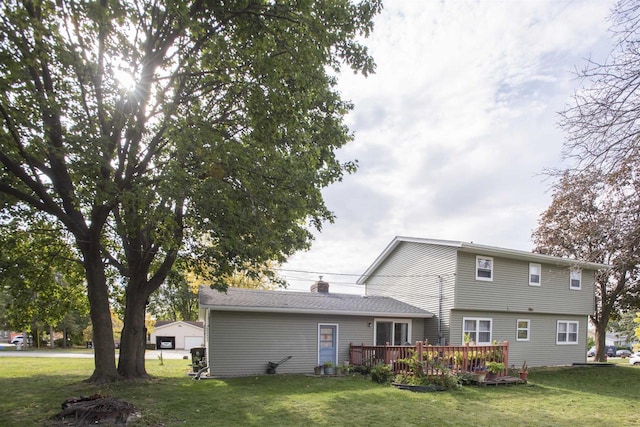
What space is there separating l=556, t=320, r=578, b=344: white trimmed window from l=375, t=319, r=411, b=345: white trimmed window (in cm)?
836

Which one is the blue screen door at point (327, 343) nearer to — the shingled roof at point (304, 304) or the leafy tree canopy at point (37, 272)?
the shingled roof at point (304, 304)

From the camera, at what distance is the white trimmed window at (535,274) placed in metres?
20.3

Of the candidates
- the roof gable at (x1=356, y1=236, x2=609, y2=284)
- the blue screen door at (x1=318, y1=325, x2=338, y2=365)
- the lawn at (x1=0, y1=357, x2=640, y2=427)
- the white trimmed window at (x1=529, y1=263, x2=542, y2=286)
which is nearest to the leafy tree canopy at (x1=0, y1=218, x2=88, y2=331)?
the lawn at (x1=0, y1=357, x2=640, y2=427)

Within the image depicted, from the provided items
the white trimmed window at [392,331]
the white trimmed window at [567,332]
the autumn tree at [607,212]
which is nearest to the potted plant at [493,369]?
the white trimmed window at [392,331]

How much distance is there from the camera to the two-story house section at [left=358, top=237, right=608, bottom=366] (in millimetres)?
18578

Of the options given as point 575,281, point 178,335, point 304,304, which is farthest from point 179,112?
point 178,335

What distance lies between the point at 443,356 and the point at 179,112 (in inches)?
444

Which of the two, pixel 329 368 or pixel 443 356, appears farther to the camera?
pixel 329 368

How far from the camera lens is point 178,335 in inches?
1829

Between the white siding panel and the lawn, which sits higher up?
the white siding panel

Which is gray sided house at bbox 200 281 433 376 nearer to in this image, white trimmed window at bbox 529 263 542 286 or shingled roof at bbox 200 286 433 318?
shingled roof at bbox 200 286 433 318

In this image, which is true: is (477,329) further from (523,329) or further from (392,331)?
(392,331)

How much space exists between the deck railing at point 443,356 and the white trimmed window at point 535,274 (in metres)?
6.54

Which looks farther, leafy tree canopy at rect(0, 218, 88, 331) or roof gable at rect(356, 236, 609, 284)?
roof gable at rect(356, 236, 609, 284)
